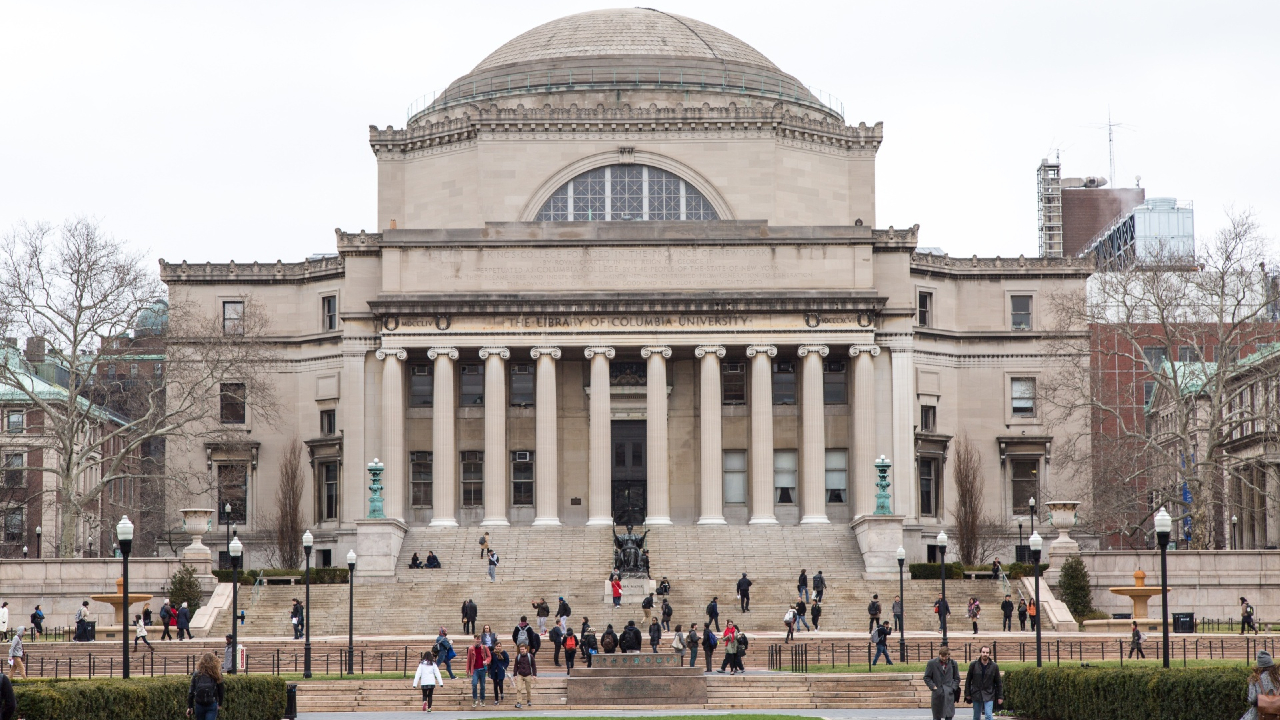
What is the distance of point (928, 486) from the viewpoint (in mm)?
84625

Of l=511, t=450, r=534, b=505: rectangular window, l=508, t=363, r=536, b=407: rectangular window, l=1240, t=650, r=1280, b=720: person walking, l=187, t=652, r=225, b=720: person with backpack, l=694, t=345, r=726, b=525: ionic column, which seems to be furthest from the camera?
l=508, t=363, r=536, b=407: rectangular window

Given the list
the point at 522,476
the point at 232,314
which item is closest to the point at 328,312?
the point at 232,314

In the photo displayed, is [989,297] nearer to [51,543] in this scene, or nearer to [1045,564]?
[1045,564]

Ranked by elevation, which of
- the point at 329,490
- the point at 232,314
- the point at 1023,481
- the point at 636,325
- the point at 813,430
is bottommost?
the point at 329,490

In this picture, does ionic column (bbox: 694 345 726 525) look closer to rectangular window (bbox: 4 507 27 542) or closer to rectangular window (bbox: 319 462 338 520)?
rectangular window (bbox: 319 462 338 520)

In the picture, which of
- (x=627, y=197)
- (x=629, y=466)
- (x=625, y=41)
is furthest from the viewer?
(x=625, y=41)

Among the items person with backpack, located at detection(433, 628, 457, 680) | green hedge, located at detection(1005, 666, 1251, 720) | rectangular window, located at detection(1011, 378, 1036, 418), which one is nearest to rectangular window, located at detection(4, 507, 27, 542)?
rectangular window, located at detection(1011, 378, 1036, 418)

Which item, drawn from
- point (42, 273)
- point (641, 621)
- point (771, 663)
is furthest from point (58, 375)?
point (771, 663)

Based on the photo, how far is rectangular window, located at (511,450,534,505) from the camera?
3216 inches

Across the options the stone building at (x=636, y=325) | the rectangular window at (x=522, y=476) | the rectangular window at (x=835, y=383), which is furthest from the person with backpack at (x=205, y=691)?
the rectangular window at (x=835, y=383)

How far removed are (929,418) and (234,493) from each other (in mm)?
32246

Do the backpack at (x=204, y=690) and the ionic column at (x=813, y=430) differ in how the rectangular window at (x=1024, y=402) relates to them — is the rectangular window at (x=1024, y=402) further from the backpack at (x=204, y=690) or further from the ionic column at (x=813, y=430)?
the backpack at (x=204, y=690)

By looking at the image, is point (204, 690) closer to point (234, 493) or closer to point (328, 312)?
point (234, 493)

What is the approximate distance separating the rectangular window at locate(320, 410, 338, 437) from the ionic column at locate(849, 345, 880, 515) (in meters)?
24.0
